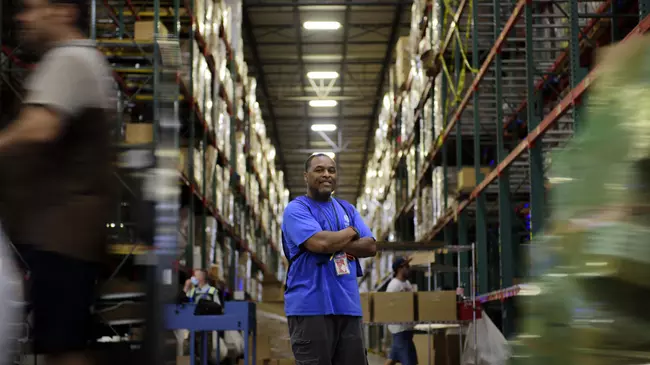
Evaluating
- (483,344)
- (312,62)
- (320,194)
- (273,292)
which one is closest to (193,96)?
(273,292)

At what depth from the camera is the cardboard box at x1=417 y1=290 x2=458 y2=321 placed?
30.2 ft

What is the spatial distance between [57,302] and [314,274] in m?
2.21

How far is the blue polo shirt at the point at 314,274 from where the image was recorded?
4320mm

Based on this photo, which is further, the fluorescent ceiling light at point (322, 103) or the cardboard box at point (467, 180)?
the fluorescent ceiling light at point (322, 103)

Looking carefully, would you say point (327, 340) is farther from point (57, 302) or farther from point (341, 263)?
point (57, 302)

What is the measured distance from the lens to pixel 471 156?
53.2 ft

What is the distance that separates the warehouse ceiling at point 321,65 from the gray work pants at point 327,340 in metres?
16.9

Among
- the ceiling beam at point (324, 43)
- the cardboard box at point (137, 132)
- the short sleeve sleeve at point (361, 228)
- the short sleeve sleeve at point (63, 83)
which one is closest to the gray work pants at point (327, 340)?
the short sleeve sleeve at point (361, 228)

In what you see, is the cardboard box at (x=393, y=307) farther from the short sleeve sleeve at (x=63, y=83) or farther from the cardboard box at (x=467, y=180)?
the short sleeve sleeve at (x=63, y=83)

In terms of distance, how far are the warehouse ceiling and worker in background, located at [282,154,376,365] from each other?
16515 mm

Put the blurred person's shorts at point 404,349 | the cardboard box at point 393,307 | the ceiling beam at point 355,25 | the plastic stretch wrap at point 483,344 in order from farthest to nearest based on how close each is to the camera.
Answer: the ceiling beam at point 355,25 → the blurred person's shorts at point 404,349 → the cardboard box at point 393,307 → the plastic stretch wrap at point 483,344

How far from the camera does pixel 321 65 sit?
26469 mm

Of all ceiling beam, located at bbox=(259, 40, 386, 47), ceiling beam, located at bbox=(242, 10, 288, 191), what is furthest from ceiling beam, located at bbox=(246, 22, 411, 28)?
ceiling beam, located at bbox=(259, 40, 386, 47)

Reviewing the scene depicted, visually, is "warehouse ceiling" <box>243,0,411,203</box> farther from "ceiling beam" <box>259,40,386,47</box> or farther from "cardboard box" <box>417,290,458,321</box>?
"cardboard box" <box>417,290,458,321</box>
